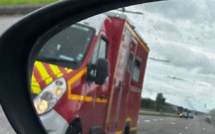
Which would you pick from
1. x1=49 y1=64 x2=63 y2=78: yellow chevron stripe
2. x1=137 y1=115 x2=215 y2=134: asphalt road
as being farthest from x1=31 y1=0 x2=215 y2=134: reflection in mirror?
x1=49 y1=64 x2=63 y2=78: yellow chevron stripe

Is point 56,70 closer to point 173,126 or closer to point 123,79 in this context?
point 123,79

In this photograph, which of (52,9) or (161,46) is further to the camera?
(52,9)

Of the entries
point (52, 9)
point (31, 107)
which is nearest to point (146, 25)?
point (52, 9)

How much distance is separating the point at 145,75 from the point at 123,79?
112 mm

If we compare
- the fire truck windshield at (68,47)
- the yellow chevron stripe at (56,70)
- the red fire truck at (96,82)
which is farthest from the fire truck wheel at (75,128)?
the yellow chevron stripe at (56,70)

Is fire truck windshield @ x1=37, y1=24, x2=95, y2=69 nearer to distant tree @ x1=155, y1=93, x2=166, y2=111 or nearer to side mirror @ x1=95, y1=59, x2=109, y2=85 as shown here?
side mirror @ x1=95, y1=59, x2=109, y2=85

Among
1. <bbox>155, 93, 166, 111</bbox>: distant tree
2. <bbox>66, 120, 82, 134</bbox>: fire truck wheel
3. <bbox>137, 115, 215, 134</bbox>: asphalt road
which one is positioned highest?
<bbox>155, 93, 166, 111</bbox>: distant tree

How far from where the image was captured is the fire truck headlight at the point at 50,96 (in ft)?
8.29

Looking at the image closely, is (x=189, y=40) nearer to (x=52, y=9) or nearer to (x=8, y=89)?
(x=52, y=9)

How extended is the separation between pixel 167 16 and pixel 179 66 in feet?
0.54

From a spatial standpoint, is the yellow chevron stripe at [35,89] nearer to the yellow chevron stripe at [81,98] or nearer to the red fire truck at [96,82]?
the red fire truck at [96,82]

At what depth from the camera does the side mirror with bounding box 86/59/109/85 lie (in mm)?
2172

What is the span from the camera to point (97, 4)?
2.22 m

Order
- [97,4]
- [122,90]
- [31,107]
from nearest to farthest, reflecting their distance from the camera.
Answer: [122,90], [97,4], [31,107]
